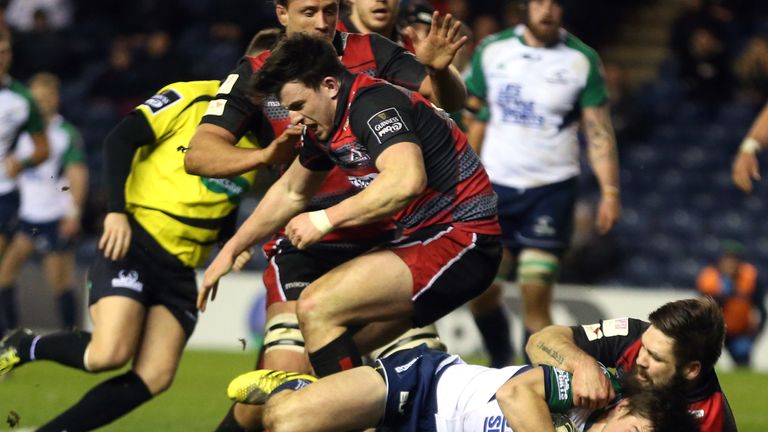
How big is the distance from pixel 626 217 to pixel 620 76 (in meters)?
1.70

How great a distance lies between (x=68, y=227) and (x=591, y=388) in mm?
9028

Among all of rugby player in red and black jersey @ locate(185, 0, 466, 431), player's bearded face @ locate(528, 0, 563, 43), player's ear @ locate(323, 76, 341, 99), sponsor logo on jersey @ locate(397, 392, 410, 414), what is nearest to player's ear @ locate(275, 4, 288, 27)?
rugby player in red and black jersey @ locate(185, 0, 466, 431)

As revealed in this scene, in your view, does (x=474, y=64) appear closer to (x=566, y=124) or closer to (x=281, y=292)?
(x=566, y=124)

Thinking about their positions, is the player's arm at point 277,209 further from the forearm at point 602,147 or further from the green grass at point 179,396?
the forearm at point 602,147

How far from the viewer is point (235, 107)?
6.41 meters

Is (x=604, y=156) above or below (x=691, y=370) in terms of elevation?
below

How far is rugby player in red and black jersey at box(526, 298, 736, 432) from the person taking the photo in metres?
5.44

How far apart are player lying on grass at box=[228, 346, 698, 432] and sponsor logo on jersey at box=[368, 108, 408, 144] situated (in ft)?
3.06

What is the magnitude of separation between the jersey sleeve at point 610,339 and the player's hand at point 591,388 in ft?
1.34

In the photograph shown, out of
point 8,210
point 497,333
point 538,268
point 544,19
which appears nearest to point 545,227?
point 538,268

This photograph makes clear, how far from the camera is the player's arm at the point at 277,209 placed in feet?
20.3

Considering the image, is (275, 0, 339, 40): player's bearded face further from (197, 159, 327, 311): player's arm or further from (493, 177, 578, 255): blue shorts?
(493, 177, 578, 255): blue shorts

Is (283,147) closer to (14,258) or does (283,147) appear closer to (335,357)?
(335,357)

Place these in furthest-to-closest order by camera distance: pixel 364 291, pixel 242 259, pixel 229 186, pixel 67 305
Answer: pixel 67 305 < pixel 229 186 < pixel 242 259 < pixel 364 291
